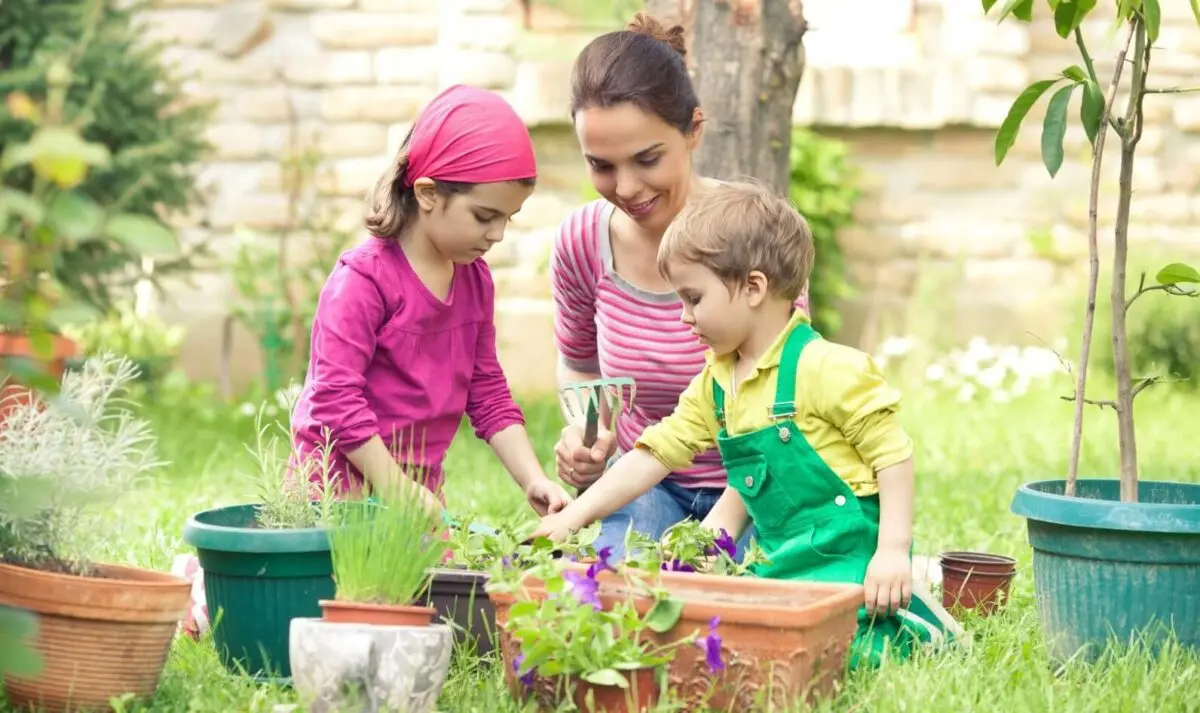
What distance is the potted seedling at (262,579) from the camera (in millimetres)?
2404

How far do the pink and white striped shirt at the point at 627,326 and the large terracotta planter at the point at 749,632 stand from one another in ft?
3.36

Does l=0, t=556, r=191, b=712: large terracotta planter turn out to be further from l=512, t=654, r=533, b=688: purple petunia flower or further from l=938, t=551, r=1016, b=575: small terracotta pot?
l=938, t=551, r=1016, b=575: small terracotta pot

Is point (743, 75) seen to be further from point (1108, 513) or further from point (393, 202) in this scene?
point (1108, 513)

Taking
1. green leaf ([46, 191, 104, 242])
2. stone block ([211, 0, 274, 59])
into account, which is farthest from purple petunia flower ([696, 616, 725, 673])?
stone block ([211, 0, 274, 59])

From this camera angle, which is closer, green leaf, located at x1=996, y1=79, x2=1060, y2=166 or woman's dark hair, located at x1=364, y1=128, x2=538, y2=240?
green leaf, located at x1=996, y1=79, x2=1060, y2=166

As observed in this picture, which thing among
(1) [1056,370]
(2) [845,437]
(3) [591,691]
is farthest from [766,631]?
(1) [1056,370]

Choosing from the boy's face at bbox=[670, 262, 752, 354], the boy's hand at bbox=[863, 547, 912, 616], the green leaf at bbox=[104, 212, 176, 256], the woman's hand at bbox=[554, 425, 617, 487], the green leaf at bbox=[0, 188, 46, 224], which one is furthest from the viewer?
the woman's hand at bbox=[554, 425, 617, 487]

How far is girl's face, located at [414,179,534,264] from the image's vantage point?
294 centimetres

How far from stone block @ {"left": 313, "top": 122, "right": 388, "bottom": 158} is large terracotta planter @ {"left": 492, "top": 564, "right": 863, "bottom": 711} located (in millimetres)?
5317

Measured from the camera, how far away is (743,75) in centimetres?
411

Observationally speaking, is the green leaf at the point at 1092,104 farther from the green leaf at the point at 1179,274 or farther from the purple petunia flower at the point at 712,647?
the purple petunia flower at the point at 712,647

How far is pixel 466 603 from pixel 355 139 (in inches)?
199

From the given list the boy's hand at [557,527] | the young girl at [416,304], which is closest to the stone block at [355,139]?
the young girl at [416,304]

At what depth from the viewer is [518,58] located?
7.29 m
